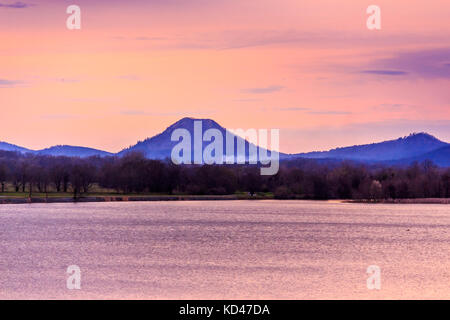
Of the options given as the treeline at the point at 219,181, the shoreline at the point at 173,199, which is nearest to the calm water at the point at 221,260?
the shoreline at the point at 173,199

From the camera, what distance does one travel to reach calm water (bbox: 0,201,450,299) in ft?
98.9

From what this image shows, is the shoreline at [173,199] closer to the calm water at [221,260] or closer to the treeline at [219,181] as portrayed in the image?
the treeline at [219,181]

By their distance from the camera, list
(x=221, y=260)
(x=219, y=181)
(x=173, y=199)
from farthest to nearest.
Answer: (x=219, y=181) < (x=173, y=199) < (x=221, y=260)

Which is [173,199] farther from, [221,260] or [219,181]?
[221,260]

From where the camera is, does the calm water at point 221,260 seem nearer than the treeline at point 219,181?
Yes

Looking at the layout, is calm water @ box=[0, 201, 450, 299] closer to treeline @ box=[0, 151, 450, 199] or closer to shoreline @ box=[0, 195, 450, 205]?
shoreline @ box=[0, 195, 450, 205]

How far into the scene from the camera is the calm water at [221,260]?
30.2 meters

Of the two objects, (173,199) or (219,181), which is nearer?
(173,199)

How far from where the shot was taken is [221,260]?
41.4 metres

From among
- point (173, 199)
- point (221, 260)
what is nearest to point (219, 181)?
point (173, 199)
